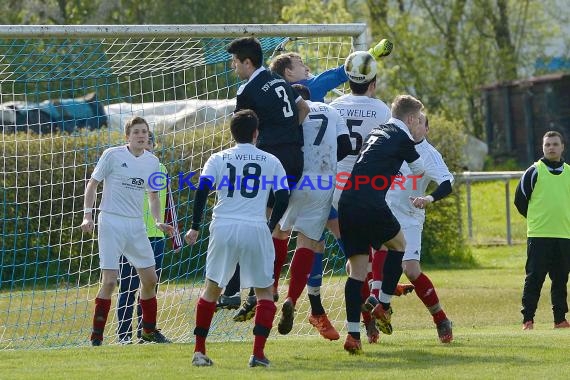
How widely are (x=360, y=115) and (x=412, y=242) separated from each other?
47.8 inches

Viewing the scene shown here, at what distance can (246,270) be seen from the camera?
905cm

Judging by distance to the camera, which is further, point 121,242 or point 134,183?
point 134,183

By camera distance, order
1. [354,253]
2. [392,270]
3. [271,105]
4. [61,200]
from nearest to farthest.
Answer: [354,253]
[271,105]
[392,270]
[61,200]

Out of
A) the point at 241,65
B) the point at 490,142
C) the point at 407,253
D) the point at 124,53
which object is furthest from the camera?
the point at 490,142

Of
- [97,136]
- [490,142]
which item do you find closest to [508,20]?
[490,142]

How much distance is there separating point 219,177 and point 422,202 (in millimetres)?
A: 1883

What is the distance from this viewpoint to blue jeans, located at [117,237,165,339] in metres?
12.0

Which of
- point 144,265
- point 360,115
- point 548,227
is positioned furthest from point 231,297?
point 548,227

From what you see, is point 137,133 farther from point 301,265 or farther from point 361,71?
point 361,71

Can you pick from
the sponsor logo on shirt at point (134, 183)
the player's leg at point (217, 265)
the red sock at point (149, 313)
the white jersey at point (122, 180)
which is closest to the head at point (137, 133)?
the white jersey at point (122, 180)

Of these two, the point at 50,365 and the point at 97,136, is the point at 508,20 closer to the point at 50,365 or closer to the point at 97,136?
the point at 97,136

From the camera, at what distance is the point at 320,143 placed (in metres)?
10.4

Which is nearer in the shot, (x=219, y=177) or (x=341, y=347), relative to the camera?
(x=219, y=177)

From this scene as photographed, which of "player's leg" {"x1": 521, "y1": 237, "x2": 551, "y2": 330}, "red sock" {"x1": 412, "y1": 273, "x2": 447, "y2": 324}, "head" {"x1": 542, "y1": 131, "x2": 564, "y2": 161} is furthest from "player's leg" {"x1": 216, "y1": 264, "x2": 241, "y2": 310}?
"head" {"x1": 542, "y1": 131, "x2": 564, "y2": 161}
